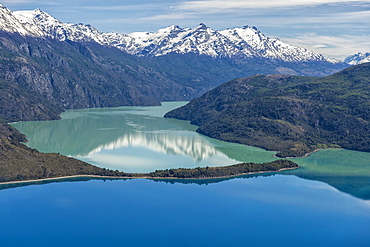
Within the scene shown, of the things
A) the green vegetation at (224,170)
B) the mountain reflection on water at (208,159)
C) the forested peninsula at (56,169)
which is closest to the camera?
the forested peninsula at (56,169)

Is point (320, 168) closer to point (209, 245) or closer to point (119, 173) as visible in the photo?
point (119, 173)

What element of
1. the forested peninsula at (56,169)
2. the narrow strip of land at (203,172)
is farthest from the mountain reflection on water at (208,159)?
the forested peninsula at (56,169)

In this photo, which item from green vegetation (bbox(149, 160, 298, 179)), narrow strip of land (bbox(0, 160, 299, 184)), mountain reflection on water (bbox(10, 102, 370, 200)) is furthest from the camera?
mountain reflection on water (bbox(10, 102, 370, 200))

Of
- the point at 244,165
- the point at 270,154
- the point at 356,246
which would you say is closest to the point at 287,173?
the point at 244,165

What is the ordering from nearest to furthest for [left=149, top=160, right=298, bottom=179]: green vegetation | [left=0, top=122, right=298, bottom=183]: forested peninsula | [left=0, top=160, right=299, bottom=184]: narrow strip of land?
[left=0, top=122, right=298, bottom=183]: forested peninsula → [left=0, top=160, right=299, bottom=184]: narrow strip of land → [left=149, top=160, right=298, bottom=179]: green vegetation

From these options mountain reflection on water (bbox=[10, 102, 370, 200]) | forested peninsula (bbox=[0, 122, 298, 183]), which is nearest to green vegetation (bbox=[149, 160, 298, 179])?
forested peninsula (bbox=[0, 122, 298, 183])

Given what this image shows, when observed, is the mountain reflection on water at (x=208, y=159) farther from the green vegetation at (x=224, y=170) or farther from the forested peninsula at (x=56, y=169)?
the forested peninsula at (x=56, y=169)

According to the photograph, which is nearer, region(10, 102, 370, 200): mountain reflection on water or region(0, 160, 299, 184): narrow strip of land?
region(0, 160, 299, 184): narrow strip of land

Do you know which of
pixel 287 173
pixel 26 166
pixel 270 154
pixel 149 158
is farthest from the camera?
pixel 270 154

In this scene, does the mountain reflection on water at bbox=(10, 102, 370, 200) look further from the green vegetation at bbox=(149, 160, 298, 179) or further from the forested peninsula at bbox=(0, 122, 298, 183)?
the forested peninsula at bbox=(0, 122, 298, 183)

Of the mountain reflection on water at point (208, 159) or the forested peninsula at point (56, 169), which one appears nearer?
the forested peninsula at point (56, 169)

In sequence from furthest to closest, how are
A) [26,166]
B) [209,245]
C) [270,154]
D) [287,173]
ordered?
[270,154] → [287,173] → [26,166] → [209,245]
